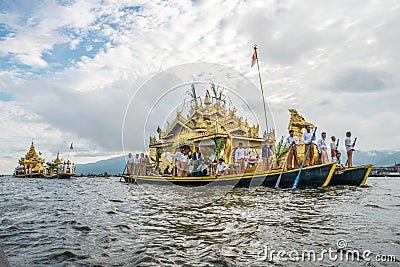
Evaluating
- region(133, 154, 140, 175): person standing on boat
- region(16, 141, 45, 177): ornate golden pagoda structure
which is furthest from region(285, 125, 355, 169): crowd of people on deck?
region(16, 141, 45, 177): ornate golden pagoda structure

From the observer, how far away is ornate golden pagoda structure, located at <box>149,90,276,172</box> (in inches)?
810

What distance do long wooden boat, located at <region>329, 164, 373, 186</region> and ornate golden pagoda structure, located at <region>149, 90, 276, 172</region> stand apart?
7063 millimetres

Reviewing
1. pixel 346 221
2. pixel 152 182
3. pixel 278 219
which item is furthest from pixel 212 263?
pixel 152 182

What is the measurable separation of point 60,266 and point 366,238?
12.8 feet

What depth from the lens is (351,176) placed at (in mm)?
13172

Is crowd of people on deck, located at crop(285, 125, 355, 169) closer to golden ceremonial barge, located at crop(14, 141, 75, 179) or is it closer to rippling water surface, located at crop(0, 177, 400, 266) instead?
rippling water surface, located at crop(0, 177, 400, 266)

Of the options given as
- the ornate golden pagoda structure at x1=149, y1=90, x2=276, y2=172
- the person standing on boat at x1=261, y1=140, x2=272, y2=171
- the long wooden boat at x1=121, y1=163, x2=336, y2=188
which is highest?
the ornate golden pagoda structure at x1=149, y1=90, x2=276, y2=172

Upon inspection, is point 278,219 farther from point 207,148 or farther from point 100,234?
point 207,148

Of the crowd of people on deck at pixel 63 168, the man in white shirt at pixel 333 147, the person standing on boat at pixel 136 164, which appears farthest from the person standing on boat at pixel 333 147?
the crowd of people on deck at pixel 63 168

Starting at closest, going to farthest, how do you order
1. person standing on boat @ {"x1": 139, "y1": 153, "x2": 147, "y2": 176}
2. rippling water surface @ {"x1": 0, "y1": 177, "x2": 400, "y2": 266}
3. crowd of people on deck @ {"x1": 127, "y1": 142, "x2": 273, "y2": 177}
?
rippling water surface @ {"x1": 0, "y1": 177, "x2": 400, "y2": 266}, crowd of people on deck @ {"x1": 127, "y1": 142, "x2": 273, "y2": 177}, person standing on boat @ {"x1": 139, "y1": 153, "x2": 147, "y2": 176}

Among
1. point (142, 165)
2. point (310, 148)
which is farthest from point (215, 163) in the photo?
point (142, 165)

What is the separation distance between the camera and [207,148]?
69.9 ft

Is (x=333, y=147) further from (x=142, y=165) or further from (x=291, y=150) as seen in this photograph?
(x=142, y=165)

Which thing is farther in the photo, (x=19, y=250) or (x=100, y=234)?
(x=100, y=234)
